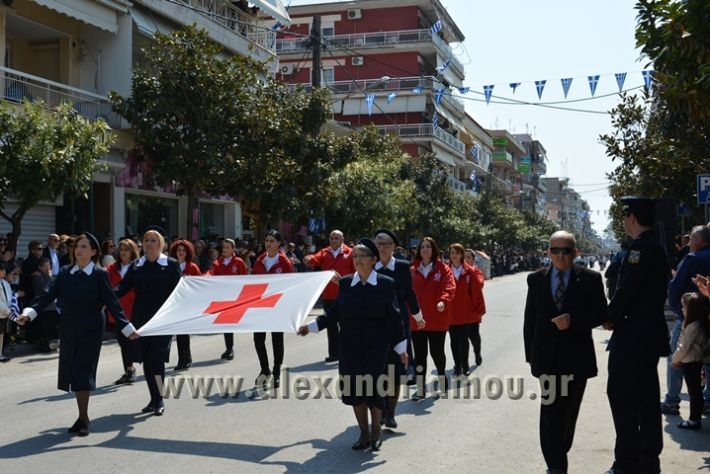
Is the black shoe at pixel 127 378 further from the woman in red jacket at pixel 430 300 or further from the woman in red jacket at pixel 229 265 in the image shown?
Result: the woman in red jacket at pixel 430 300

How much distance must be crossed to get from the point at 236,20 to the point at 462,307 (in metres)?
20.1

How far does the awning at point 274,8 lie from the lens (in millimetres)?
27812

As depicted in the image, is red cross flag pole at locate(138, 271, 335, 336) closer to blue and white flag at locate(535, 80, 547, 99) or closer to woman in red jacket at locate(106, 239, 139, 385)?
woman in red jacket at locate(106, 239, 139, 385)

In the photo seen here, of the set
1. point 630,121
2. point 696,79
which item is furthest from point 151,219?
point 696,79

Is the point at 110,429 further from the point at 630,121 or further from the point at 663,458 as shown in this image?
the point at 630,121

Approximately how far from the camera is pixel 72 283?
7.84m

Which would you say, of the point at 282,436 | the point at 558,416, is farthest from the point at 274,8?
the point at 558,416

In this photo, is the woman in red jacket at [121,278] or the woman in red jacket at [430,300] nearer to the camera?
the woman in red jacket at [430,300]

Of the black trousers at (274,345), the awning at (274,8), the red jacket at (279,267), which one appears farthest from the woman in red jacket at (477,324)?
the awning at (274,8)

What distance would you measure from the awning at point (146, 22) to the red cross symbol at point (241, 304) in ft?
54.9

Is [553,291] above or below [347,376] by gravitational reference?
above

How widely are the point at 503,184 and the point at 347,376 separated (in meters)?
97.5

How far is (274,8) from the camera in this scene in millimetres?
29172

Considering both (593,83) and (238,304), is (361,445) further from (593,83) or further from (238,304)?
(593,83)
